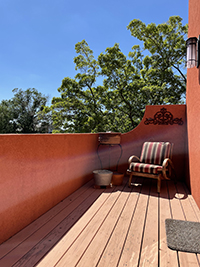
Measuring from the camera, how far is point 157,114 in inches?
181

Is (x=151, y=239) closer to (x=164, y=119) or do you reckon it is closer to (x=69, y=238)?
(x=69, y=238)

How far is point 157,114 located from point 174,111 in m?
0.36

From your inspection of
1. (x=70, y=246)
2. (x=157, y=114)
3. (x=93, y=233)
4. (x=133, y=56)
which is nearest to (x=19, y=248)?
(x=70, y=246)

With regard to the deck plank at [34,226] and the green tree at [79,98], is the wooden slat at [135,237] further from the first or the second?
the green tree at [79,98]

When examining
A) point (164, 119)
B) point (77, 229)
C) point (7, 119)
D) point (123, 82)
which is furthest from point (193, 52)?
point (7, 119)

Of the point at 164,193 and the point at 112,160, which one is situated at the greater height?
the point at 112,160

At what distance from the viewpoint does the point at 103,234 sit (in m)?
2.06

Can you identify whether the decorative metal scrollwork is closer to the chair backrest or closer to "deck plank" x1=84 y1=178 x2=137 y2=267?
the chair backrest

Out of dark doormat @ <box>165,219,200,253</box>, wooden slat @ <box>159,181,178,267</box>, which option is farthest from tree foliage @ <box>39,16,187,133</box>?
dark doormat @ <box>165,219,200,253</box>

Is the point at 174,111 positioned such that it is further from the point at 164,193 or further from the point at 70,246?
the point at 70,246

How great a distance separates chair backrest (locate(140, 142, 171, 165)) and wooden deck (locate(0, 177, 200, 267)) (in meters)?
0.81

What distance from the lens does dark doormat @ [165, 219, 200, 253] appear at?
185 cm

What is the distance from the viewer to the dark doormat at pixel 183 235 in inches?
72.8

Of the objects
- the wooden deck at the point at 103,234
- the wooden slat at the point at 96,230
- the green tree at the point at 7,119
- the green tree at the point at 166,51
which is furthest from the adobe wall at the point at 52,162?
the green tree at the point at 7,119
